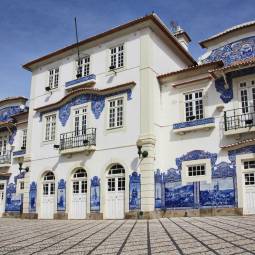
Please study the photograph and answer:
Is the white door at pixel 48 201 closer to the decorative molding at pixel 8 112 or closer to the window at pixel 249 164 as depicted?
the decorative molding at pixel 8 112

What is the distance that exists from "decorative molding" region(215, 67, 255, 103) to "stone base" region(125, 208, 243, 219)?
15.6ft

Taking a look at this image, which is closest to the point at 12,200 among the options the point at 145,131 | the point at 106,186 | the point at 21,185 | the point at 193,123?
the point at 21,185

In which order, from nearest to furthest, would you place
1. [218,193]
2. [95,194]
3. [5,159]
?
[218,193]
[95,194]
[5,159]

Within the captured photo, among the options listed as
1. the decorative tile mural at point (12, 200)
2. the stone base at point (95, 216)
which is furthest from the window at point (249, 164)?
the decorative tile mural at point (12, 200)

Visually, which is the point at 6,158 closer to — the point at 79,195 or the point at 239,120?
the point at 79,195

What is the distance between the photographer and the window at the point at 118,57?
1814 cm

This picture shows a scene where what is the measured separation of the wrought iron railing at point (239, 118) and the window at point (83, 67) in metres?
8.37

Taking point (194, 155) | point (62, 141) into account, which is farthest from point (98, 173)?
point (194, 155)

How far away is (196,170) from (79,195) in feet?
20.7

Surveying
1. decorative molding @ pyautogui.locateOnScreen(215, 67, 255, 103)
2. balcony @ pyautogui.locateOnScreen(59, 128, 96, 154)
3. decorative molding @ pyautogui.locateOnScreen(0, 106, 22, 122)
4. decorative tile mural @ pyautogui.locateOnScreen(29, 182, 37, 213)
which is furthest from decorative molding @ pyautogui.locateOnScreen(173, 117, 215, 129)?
decorative molding @ pyautogui.locateOnScreen(0, 106, 22, 122)

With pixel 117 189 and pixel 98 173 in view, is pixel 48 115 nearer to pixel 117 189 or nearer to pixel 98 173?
pixel 98 173

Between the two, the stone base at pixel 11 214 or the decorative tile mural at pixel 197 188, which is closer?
the decorative tile mural at pixel 197 188

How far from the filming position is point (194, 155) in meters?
15.6

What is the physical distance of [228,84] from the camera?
15516mm
